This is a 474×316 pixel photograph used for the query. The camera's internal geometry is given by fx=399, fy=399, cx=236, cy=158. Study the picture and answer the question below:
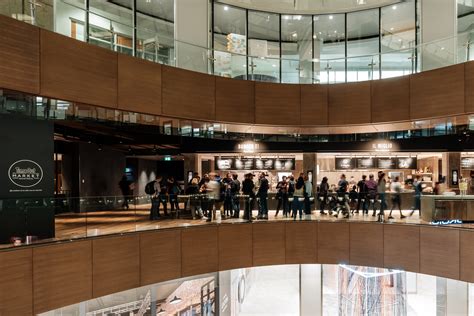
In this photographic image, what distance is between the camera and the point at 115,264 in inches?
387

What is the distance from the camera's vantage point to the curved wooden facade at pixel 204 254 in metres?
8.16

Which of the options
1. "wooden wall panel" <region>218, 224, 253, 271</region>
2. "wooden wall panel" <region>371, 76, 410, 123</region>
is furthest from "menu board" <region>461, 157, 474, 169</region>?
"wooden wall panel" <region>218, 224, 253, 271</region>

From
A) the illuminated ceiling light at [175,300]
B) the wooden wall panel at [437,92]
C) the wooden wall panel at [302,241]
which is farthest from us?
the illuminated ceiling light at [175,300]

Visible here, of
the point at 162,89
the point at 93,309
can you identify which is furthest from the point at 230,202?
the point at 93,309

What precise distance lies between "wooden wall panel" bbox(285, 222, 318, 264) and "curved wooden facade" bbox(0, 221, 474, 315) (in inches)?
1.3

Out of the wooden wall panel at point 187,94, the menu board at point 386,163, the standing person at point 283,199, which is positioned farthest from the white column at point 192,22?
the menu board at point 386,163

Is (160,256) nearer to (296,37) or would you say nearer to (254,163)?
(254,163)

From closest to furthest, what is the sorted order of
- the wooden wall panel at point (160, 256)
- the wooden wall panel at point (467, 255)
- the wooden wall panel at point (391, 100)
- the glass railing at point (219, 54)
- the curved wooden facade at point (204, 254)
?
the curved wooden facade at point (204, 254)
the glass railing at point (219, 54)
the wooden wall panel at point (160, 256)
the wooden wall panel at point (467, 255)
the wooden wall panel at point (391, 100)

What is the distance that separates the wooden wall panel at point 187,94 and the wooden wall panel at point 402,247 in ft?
22.1

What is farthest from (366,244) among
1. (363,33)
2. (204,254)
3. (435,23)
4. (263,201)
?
(363,33)

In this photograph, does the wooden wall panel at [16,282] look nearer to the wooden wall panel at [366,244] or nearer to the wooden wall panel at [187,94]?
the wooden wall panel at [187,94]

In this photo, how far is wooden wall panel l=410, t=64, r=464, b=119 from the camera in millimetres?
11125

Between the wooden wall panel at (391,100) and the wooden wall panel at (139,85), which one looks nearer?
the wooden wall panel at (139,85)

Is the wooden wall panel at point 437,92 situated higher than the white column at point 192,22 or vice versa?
the white column at point 192,22
